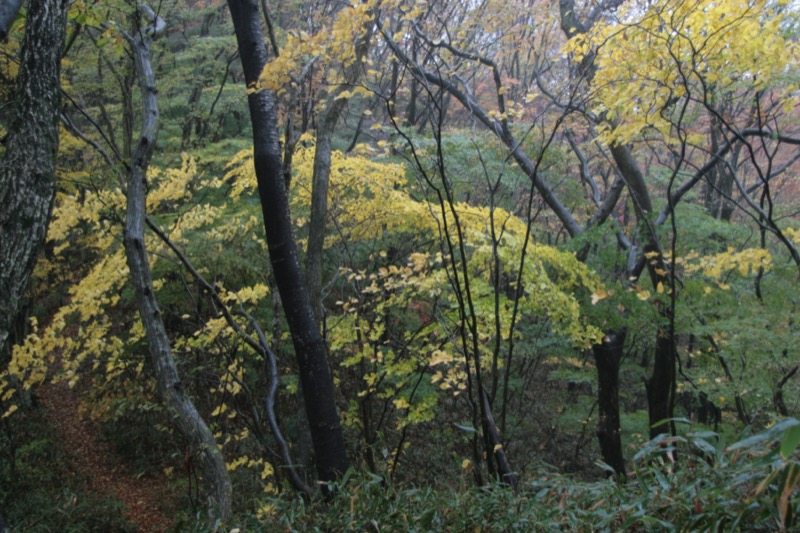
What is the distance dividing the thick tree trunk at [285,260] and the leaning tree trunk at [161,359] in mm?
819

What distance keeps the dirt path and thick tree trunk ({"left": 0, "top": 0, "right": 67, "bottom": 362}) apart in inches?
232

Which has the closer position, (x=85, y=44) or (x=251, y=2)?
(x=251, y=2)

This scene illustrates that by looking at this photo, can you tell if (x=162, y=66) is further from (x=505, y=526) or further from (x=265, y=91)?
(x=505, y=526)

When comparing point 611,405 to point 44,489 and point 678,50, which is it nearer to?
point 678,50

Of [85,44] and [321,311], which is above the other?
[85,44]

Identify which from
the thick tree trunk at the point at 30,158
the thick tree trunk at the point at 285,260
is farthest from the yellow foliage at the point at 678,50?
the thick tree trunk at the point at 30,158

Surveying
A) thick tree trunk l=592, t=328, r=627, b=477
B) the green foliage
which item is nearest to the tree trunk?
Answer: thick tree trunk l=592, t=328, r=627, b=477

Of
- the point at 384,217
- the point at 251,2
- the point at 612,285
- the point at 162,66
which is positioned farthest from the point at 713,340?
the point at 162,66

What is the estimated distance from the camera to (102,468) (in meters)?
9.14

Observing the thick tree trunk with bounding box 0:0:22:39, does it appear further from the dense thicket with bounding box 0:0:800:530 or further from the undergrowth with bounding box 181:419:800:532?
the undergrowth with bounding box 181:419:800:532

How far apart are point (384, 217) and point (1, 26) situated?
411 centimetres

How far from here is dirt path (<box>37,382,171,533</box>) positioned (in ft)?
→ 25.5

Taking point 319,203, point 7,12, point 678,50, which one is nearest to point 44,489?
point 319,203

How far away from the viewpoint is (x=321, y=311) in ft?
18.1
